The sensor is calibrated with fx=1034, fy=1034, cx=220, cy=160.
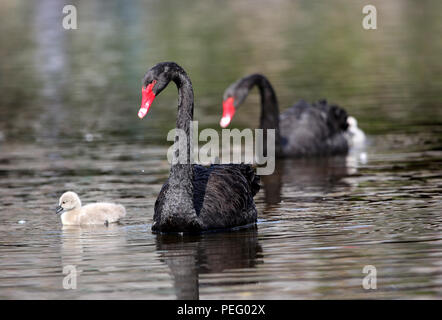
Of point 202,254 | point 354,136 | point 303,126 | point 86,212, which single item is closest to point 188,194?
point 202,254

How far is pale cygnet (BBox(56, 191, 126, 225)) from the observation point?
33.8 ft

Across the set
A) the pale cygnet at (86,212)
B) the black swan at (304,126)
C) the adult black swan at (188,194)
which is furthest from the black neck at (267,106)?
the adult black swan at (188,194)

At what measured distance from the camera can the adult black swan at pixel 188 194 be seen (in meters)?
9.27

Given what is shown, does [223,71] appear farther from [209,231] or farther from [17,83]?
[209,231]

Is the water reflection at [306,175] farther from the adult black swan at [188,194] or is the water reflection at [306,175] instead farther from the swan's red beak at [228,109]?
the adult black swan at [188,194]

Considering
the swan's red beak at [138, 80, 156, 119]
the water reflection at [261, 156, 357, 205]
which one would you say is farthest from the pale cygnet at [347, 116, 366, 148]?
the swan's red beak at [138, 80, 156, 119]

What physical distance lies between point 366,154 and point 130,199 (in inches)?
174

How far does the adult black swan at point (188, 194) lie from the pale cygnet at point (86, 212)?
2.40ft

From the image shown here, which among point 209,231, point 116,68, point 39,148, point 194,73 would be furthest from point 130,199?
point 116,68

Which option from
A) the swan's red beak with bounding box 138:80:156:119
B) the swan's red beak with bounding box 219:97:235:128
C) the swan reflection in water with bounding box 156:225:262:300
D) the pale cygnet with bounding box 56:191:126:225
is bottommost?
the swan reflection in water with bounding box 156:225:262:300

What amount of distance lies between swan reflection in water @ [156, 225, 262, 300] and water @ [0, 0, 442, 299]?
2cm

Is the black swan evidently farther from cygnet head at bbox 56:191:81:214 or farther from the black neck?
cygnet head at bbox 56:191:81:214

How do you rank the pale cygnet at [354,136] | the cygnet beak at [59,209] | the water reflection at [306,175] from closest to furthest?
the cygnet beak at [59,209] → the water reflection at [306,175] → the pale cygnet at [354,136]

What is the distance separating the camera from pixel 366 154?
1468cm
